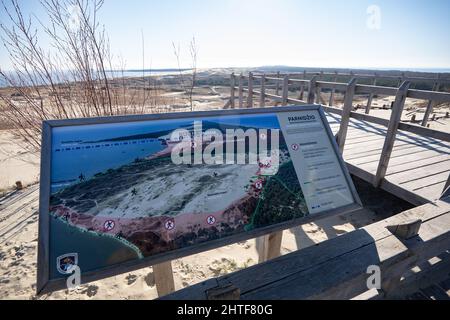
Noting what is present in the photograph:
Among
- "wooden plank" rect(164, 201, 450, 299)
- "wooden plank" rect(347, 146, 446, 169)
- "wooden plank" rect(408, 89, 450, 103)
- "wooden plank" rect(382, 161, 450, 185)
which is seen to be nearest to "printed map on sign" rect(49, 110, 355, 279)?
"wooden plank" rect(164, 201, 450, 299)

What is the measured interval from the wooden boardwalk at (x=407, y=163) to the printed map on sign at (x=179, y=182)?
5.65 ft

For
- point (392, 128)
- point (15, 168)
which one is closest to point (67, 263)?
point (392, 128)

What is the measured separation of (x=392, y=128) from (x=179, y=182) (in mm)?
2868

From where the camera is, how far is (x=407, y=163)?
394 cm

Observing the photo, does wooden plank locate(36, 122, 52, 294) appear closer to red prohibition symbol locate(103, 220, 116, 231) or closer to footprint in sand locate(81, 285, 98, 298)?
red prohibition symbol locate(103, 220, 116, 231)

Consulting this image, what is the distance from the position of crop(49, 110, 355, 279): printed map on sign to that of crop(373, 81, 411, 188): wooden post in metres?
1.67

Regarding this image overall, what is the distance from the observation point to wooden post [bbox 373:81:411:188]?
2.86 meters

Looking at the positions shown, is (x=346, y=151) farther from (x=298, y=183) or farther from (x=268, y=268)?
(x=268, y=268)

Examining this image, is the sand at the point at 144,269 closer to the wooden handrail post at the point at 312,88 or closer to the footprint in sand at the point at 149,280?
the footprint in sand at the point at 149,280

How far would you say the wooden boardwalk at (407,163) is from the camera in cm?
313
